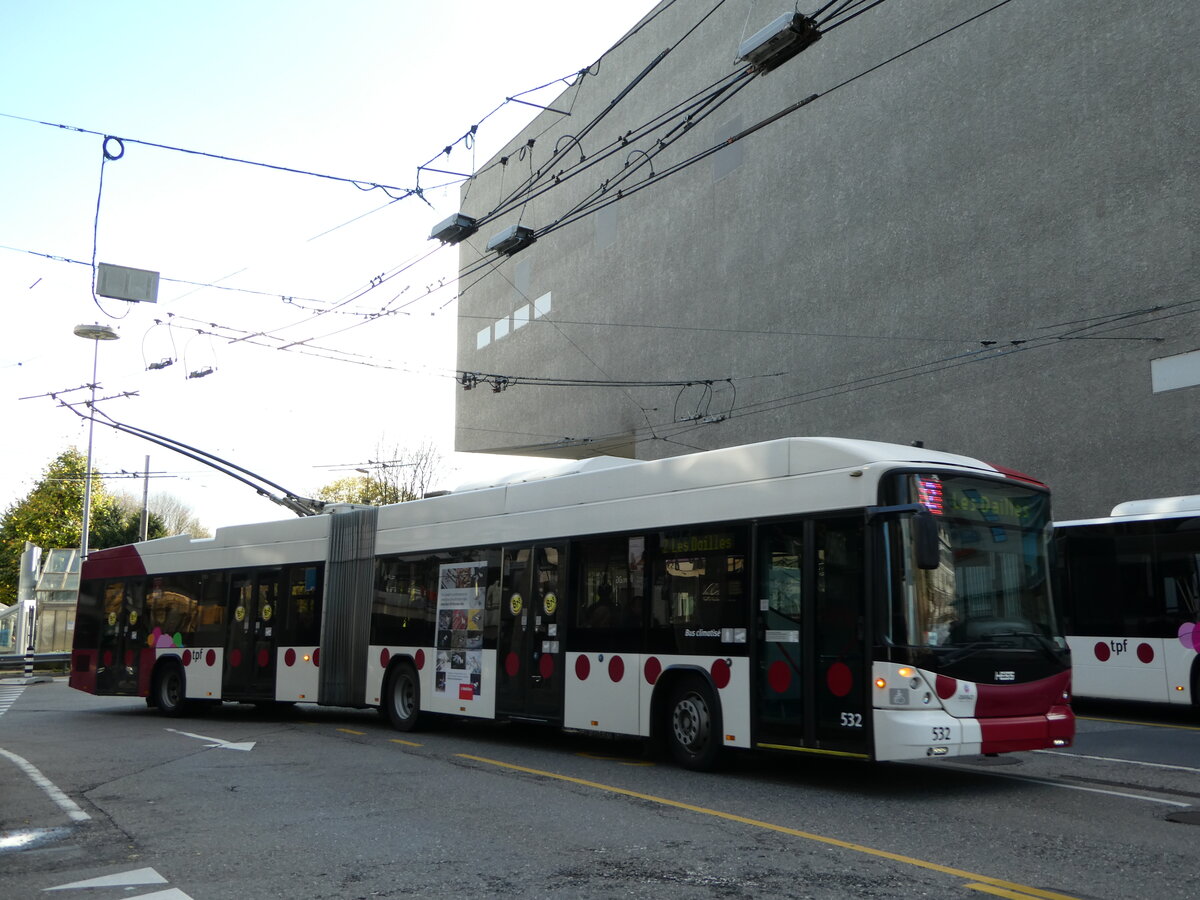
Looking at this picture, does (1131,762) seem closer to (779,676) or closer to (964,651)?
(964,651)

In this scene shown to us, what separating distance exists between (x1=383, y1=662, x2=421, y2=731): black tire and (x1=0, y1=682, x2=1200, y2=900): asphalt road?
166 cm

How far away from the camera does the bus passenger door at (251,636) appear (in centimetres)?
1800

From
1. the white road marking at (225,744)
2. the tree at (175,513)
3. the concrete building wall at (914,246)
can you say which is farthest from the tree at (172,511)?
the white road marking at (225,744)

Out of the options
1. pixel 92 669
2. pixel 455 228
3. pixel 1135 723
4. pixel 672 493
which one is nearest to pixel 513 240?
pixel 455 228

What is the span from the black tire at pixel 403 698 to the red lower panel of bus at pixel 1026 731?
8.28 metres

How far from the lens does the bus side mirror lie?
8.77 metres

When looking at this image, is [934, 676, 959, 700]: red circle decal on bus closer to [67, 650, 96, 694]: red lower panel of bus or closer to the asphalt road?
the asphalt road

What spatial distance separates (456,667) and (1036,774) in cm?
711

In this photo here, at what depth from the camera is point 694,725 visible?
10.8 m

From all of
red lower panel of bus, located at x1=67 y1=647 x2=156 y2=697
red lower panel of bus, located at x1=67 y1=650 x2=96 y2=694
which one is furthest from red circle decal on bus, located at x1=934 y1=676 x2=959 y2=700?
red lower panel of bus, located at x1=67 y1=650 x2=96 y2=694

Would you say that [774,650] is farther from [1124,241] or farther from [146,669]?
[1124,241]

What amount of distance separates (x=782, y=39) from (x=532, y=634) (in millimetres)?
7280

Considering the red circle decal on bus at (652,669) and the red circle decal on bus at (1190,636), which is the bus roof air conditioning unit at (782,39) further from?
the red circle decal on bus at (1190,636)

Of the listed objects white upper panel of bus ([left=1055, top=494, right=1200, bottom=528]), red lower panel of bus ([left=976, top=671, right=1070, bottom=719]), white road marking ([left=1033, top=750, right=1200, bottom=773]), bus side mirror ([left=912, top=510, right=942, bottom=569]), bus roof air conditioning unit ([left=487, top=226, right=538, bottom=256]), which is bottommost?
white road marking ([left=1033, top=750, right=1200, bottom=773])
